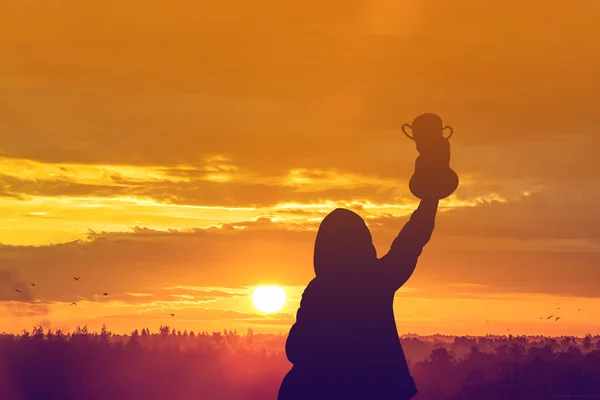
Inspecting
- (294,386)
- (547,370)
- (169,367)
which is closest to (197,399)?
(169,367)

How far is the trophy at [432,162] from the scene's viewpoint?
19.2 m

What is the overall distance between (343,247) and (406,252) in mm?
906

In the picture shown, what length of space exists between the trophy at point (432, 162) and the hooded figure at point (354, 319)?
21 centimetres

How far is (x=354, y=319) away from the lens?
62.4ft

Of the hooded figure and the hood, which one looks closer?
the hooded figure

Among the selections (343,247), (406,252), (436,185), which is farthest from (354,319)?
(436,185)

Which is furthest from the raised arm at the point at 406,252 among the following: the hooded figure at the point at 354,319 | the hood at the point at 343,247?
the hood at the point at 343,247

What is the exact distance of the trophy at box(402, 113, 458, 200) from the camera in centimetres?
1916

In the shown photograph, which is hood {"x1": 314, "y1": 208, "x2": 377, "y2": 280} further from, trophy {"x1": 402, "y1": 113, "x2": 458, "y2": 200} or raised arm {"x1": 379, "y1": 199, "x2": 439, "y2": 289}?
trophy {"x1": 402, "y1": 113, "x2": 458, "y2": 200}

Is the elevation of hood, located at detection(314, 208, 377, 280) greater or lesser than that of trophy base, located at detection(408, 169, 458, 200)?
lesser

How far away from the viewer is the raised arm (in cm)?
1897

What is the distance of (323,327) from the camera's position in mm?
19078

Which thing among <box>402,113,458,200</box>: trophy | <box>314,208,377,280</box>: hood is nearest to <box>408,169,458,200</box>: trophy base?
<box>402,113,458,200</box>: trophy

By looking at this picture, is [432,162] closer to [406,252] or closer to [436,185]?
[436,185]
